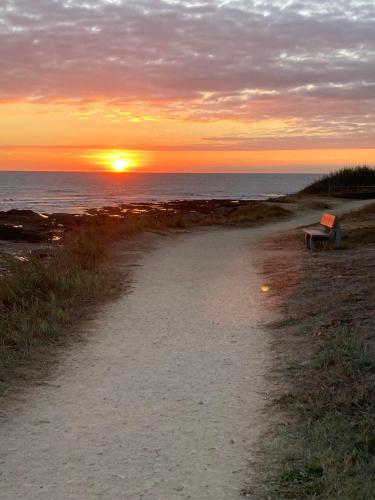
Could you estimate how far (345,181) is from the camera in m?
43.1

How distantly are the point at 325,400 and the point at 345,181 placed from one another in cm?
4018

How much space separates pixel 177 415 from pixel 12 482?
153 centimetres

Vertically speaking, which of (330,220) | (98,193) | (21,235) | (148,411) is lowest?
(148,411)

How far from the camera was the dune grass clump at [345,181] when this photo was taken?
136 ft

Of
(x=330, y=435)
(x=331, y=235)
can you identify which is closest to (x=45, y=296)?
(x=330, y=435)

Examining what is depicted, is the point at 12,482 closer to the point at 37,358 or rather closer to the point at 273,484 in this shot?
the point at 273,484

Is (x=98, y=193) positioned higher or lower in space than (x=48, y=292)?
higher

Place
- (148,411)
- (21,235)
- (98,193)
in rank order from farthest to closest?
(98,193)
(21,235)
(148,411)

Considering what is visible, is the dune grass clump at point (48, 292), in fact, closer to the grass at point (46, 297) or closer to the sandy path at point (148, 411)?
the grass at point (46, 297)

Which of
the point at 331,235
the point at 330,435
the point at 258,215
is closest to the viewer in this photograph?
the point at 330,435

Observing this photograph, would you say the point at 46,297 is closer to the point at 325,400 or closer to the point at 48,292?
the point at 48,292

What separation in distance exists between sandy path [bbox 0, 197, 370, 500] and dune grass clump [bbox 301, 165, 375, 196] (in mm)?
34263

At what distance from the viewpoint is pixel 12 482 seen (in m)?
3.78

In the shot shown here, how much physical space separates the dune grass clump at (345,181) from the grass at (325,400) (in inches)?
1323
